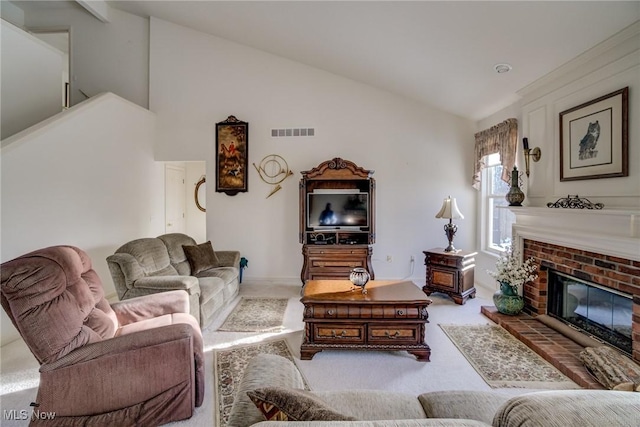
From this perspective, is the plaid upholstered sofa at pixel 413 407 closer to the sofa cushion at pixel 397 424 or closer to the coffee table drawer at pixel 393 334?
the sofa cushion at pixel 397 424

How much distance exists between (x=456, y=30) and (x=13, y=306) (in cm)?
386

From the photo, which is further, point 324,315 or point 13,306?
point 324,315

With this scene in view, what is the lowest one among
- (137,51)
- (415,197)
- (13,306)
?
(13,306)

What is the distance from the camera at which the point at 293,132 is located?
4941mm

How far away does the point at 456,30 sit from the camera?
2859 mm

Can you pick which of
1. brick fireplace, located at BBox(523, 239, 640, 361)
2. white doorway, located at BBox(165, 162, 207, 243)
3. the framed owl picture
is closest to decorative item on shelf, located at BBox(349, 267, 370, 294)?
brick fireplace, located at BBox(523, 239, 640, 361)

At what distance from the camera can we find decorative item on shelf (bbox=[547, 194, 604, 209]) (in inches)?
102

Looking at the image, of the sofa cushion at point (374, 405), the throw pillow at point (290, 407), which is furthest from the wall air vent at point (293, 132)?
the throw pillow at point (290, 407)

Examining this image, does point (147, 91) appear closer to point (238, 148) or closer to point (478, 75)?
point (238, 148)

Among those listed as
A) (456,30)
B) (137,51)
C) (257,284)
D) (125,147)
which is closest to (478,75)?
(456,30)

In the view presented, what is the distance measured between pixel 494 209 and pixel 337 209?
94.9 inches

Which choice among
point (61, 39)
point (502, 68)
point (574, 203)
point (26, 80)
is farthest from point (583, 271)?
point (61, 39)

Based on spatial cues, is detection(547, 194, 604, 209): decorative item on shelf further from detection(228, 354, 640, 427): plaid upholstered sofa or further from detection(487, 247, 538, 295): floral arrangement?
detection(228, 354, 640, 427): plaid upholstered sofa

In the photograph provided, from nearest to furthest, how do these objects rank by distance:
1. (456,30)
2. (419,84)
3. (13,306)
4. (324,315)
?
(13,306) < (324,315) < (456,30) < (419,84)
